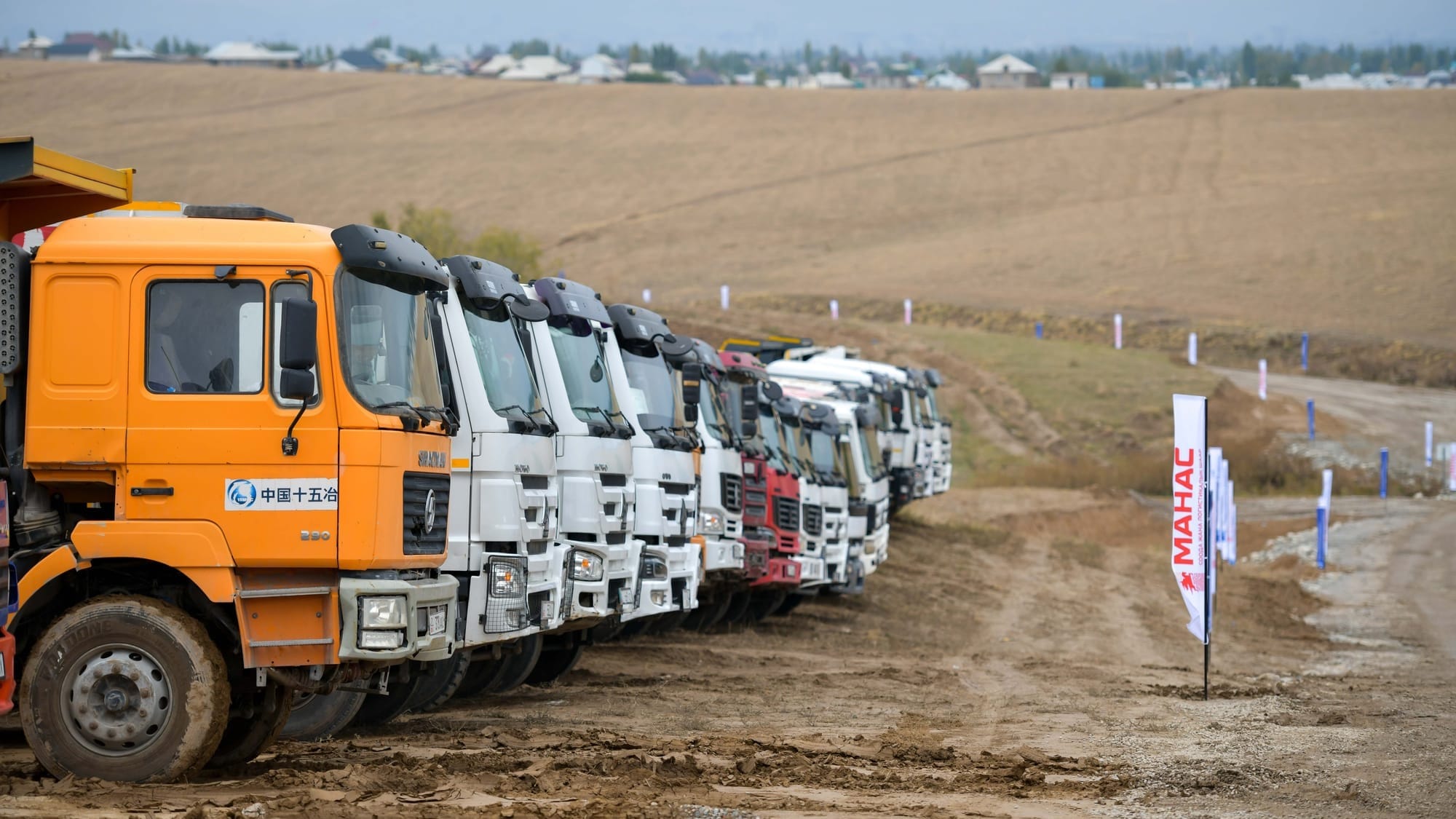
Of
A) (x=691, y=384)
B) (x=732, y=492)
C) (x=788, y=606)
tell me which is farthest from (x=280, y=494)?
(x=788, y=606)

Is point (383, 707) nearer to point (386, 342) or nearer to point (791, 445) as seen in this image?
point (386, 342)

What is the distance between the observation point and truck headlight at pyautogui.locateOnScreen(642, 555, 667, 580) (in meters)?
14.0

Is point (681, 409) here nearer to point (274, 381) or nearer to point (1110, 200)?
point (274, 381)

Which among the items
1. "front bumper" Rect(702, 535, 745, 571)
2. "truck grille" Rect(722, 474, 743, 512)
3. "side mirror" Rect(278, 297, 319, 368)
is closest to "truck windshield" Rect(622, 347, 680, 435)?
"front bumper" Rect(702, 535, 745, 571)

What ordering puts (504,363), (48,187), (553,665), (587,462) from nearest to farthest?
(48,187) → (504,363) → (587,462) → (553,665)

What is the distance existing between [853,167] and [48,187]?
300 feet

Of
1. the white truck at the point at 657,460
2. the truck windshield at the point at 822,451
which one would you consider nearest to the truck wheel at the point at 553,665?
the white truck at the point at 657,460

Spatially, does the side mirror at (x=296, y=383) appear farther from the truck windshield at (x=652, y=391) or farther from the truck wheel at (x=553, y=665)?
the truck wheel at (x=553, y=665)

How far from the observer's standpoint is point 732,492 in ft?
57.5

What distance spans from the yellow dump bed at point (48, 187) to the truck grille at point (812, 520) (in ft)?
38.8

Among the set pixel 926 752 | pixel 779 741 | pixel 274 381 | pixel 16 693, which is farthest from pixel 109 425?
pixel 926 752

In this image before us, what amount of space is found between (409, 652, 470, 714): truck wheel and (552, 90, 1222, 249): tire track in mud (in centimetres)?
6906

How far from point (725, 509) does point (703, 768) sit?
707cm

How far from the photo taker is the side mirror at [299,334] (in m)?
8.80
